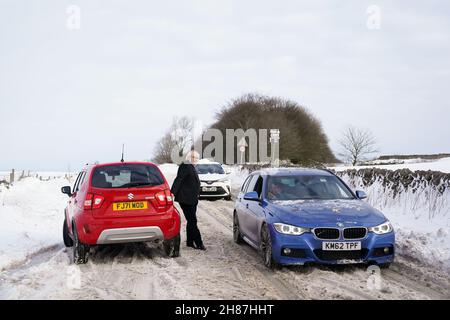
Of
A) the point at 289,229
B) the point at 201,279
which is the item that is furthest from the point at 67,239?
the point at 289,229

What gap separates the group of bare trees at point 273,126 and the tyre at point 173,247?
5908cm

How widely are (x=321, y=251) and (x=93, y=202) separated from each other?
138 inches

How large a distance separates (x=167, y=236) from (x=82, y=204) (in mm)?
1431

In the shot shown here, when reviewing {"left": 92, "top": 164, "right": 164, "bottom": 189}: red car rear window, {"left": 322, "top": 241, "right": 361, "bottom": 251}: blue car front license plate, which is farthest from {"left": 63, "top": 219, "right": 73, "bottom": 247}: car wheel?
{"left": 322, "top": 241, "right": 361, "bottom": 251}: blue car front license plate

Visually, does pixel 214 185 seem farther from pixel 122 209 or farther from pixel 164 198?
pixel 122 209

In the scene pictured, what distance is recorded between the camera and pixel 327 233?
Result: 22.1 feet

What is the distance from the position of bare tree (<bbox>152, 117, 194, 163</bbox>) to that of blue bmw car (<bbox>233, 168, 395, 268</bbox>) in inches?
2663

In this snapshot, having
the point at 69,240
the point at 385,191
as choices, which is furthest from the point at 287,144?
the point at 69,240

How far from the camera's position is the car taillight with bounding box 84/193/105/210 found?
7629 millimetres

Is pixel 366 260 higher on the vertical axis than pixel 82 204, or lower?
lower

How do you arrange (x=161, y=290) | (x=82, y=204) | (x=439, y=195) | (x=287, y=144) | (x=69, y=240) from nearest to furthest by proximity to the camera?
(x=161, y=290)
(x=82, y=204)
(x=69, y=240)
(x=439, y=195)
(x=287, y=144)

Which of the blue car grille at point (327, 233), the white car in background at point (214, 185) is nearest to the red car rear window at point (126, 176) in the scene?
the blue car grille at point (327, 233)
